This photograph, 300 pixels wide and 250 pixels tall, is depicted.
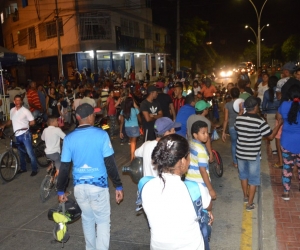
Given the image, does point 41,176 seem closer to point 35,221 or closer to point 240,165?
point 35,221

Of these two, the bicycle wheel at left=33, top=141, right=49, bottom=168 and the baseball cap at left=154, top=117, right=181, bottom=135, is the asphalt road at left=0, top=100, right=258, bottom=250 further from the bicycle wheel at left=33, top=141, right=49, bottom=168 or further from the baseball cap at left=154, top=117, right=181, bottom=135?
the baseball cap at left=154, top=117, right=181, bottom=135

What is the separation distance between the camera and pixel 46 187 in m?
7.28

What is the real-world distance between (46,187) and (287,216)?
453 centimetres

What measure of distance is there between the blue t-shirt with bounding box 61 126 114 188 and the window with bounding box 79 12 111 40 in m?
27.3

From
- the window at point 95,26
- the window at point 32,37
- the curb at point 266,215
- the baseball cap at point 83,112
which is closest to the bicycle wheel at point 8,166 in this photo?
the baseball cap at point 83,112

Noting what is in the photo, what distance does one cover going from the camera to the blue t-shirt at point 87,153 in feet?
13.8

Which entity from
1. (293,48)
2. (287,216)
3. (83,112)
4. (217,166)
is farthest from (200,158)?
(293,48)

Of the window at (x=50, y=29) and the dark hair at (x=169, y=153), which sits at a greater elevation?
the window at (x=50, y=29)

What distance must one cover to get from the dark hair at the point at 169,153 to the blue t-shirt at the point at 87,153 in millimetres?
1657

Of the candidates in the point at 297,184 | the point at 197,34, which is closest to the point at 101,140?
the point at 297,184

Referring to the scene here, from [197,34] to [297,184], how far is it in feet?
130

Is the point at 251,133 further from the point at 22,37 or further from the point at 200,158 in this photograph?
the point at 22,37

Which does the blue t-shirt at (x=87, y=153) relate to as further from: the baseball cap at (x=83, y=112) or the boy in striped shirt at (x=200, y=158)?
the boy in striped shirt at (x=200, y=158)

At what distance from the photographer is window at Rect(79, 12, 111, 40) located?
98.3 ft
